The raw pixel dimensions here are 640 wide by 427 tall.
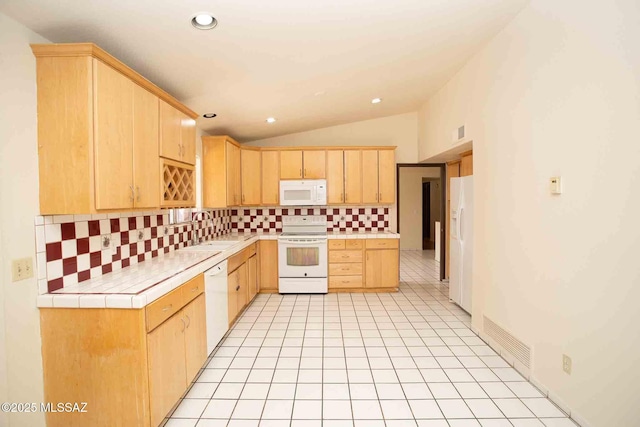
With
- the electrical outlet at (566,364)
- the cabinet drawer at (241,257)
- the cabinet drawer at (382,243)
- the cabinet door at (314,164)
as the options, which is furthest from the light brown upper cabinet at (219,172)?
the electrical outlet at (566,364)

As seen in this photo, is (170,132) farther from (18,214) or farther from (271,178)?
(271,178)

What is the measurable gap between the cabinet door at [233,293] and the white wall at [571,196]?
253 cm

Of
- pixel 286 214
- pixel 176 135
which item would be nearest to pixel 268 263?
pixel 286 214

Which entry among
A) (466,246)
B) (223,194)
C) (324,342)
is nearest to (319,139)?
(223,194)

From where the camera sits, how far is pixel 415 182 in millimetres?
8414

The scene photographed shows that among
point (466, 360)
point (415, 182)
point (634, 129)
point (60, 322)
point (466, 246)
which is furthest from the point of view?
point (415, 182)

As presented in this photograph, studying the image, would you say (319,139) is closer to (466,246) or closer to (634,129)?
(466,246)

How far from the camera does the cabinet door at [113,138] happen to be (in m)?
1.70

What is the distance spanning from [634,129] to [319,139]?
412 cm

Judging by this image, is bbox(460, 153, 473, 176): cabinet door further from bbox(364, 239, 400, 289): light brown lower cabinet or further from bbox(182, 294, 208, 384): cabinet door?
bbox(182, 294, 208, 384): cabinet door

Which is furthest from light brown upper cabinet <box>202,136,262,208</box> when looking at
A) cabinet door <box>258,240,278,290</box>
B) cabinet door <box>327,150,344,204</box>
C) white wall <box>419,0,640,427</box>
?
white wall <box>419,0,640,427</box>

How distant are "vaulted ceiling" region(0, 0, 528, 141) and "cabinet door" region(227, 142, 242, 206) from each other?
1.87 ft

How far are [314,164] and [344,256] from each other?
58.1 inches

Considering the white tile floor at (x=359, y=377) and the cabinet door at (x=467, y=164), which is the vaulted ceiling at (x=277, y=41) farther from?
the white tile floor at (x=359, y=377)
